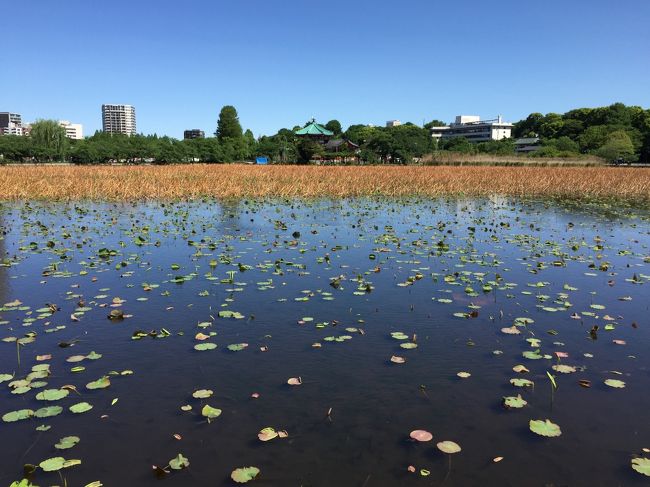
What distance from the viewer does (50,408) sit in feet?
11.2

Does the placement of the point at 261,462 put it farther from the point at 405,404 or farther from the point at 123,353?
the point at 123,353

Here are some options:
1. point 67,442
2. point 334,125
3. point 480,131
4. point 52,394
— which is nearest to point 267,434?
point 67,442

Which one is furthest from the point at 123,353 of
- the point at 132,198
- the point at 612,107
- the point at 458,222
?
the point at 612,107

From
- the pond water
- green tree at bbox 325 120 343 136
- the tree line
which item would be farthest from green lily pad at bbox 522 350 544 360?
green tree at bbox 325 120 343 136

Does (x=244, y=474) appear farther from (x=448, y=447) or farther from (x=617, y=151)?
(x=617, y=151)

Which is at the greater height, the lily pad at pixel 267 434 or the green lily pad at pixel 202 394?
the green lily pad at pixel 202 394

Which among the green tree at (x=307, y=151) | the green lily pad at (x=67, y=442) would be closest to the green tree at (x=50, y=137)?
the green tree at (x=307, y=151)

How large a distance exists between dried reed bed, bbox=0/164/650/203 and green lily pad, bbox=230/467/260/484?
59.8 ft

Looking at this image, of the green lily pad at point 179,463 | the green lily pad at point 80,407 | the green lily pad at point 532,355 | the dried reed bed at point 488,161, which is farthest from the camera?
the dried reed bed at point 488,161

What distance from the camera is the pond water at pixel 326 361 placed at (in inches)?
114

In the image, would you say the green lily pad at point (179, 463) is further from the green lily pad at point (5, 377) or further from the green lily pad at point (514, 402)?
the green lily pad at point (514, 402)

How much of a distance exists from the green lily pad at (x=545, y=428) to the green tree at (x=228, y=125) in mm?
73771

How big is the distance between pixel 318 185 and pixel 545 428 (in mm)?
20178

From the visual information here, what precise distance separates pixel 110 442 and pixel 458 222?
11.8m
